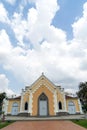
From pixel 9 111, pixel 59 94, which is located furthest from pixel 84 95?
pixel 9 111

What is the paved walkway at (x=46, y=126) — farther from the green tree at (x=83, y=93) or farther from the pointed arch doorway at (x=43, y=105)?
the green tree at (x=83, y=93)

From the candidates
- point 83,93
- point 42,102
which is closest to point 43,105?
point 42,102

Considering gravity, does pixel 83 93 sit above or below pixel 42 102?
above

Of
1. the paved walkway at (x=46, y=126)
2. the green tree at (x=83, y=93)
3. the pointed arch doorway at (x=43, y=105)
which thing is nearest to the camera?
the paved walkway at (x=46, y=126)

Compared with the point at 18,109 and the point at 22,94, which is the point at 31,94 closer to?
the point at 22,94

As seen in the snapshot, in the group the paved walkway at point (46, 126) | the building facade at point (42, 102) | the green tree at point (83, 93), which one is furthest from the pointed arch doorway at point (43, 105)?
the paved walkway at point (46, 126)

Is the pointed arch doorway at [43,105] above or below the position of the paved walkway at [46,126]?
above

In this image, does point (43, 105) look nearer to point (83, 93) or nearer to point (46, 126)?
point (83, 93)

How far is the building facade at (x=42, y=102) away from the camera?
114ft

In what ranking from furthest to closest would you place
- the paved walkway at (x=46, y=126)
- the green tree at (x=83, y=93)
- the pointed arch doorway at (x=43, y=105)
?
the green tree at (x=83, y=93), the pointed arch doorway at (x=43, y=105), the paved walkway at (x=46, y=126)

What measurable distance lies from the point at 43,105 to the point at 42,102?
69 centimetres

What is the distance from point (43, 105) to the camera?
35.4 m

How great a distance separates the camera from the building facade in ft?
114

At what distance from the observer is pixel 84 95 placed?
1658 inches
